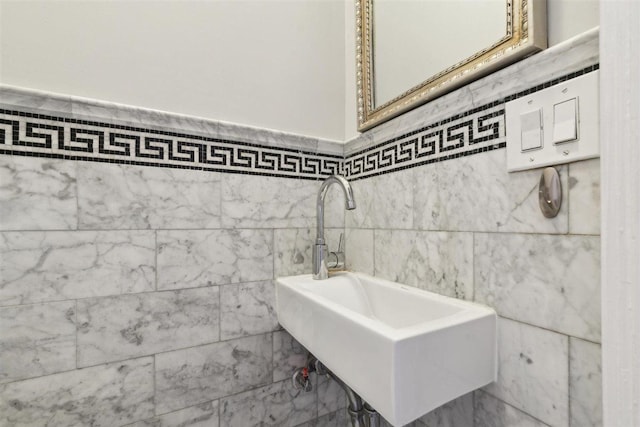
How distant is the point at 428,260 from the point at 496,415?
39cm

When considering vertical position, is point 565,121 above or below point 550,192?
above

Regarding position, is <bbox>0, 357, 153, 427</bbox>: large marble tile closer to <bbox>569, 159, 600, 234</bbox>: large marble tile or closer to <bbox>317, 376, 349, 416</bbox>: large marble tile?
<bbox>317, 376, 349, 416</bbox>: large marble tile

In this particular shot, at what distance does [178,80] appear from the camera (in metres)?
0.99

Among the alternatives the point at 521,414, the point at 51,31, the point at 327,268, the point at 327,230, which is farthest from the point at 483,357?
the point at 51,31

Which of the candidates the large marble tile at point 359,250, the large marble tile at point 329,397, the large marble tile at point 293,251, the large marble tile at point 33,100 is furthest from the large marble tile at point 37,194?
the large marble tile at point 329,397

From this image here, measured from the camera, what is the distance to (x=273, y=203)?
3.67 feet

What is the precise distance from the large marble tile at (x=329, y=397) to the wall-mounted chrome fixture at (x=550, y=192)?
0.99 metres

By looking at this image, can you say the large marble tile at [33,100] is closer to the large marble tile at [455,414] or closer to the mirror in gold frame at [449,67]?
the mirror in gold frame at [449,67]

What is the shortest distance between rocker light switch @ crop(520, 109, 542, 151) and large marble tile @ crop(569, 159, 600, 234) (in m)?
0.08

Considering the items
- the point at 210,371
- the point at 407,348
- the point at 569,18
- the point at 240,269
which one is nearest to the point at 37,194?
the point at 240,269

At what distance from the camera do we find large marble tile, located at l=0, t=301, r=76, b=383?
2.49 ft

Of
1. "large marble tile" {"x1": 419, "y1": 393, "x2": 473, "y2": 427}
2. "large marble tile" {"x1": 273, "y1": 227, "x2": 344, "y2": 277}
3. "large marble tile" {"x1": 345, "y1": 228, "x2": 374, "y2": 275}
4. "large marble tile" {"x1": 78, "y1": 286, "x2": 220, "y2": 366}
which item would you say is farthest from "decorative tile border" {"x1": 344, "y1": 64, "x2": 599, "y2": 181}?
"large marble tile" {"x1": 78, "y1": 286, "x2": 220, "y2": 366}

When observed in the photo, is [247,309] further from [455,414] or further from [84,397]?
[455,414]

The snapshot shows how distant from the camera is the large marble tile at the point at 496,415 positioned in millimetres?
639
